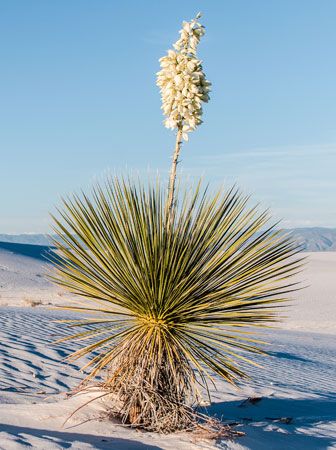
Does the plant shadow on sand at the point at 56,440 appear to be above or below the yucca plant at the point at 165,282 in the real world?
below

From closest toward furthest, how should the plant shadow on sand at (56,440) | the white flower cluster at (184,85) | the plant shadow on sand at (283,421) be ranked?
the plant shadow on sand at (56,440) < the white flower cluster at (184,85) < the plant shadow on sand at (283,421)

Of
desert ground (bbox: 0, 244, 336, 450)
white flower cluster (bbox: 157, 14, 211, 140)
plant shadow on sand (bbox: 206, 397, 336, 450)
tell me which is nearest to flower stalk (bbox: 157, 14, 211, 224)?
white flower cluster (bbox: 157, 14, 211, 140)

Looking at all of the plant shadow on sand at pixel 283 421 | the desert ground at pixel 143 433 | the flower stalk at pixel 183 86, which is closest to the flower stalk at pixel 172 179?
the flower stalk at pixel 183 86

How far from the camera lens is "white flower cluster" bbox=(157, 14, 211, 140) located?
169 inches

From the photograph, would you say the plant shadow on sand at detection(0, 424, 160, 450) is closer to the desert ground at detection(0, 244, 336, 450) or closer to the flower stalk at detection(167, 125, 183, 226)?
the desert ground at detection(0, 244, 336, 450)

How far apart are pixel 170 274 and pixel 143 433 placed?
122 cm

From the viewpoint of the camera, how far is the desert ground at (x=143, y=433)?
176 inches

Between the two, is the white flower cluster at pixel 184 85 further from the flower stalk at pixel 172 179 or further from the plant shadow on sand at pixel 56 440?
the plant shadow on sand at pixel 56 440

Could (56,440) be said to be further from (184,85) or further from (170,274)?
(184,85)

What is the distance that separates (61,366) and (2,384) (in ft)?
3.89

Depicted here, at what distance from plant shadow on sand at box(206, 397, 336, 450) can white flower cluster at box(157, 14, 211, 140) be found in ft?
7.59

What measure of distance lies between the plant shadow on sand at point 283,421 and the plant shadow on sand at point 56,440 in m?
0.84

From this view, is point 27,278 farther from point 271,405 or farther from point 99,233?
point 99,233

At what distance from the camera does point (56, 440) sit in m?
4.12
